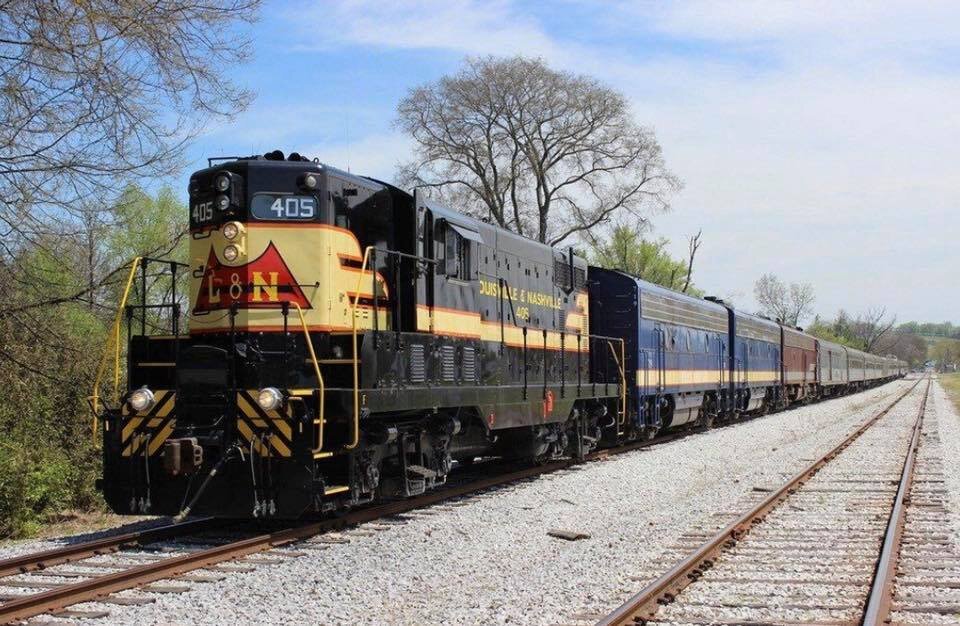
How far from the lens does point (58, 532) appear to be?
9.81 m

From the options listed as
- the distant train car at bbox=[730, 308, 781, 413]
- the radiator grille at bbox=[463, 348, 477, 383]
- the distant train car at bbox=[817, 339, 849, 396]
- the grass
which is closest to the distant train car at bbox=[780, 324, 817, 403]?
the distant train car at bbox=[730, 308, 781, 413]

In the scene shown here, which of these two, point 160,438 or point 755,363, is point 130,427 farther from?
point 755,363

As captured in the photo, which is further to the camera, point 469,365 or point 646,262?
point 646,262

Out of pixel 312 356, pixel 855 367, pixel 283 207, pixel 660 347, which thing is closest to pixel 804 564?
pixel 312 356

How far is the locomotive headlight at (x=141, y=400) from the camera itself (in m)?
8.48

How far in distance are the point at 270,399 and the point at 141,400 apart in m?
1.29

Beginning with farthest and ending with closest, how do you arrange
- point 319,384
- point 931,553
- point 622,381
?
point 622,381, point 319,384, point 931,553

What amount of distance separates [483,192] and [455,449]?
23177 mm

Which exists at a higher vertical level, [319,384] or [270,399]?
[319,384]

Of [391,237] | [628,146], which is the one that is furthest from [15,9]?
[628,146]

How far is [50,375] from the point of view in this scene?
11.3 m

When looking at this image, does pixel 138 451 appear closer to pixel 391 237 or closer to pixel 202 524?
pixel 202 524

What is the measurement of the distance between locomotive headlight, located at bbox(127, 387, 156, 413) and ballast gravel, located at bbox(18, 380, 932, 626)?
1.86 m

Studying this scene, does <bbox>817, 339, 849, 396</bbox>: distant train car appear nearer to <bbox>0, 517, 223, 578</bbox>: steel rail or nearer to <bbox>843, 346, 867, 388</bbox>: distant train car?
<bbox>843, 346, 867, 388</bbox>: distant train car
